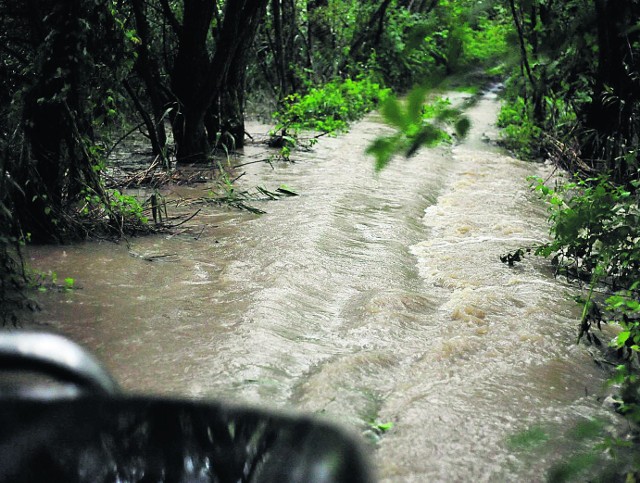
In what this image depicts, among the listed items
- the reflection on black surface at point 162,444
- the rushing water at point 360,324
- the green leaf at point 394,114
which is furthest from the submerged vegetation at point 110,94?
the reflection on black surface at point 162,444

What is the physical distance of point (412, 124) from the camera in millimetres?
1574

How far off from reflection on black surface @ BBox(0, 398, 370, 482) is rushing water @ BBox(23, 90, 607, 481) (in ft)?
3.66

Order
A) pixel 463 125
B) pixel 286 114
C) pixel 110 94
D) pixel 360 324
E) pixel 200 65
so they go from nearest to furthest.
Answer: pixel 463 125
pixel 360 324
pixel 110 94
pixel 200 65
pixel 286 114

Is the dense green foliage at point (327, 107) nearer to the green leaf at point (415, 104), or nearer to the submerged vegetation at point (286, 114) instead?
the submerged vegetation at point (286, 114)

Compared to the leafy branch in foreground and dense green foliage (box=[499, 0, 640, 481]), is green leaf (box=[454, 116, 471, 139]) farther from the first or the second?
dense green foliage (box=[499, 0, 640, 481])

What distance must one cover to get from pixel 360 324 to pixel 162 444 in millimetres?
3501

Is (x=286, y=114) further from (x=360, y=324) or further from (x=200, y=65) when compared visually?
(x=360, y=324)

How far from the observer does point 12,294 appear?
4.20 m

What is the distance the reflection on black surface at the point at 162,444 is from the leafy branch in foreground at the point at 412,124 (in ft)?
2.36

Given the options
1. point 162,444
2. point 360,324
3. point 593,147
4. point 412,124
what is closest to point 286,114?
point 593,147

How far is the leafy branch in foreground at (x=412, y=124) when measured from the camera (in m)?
1.56

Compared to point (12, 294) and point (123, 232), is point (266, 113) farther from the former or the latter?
point (12, 294)

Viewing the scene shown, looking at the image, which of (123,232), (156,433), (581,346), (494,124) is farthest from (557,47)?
(494,124)

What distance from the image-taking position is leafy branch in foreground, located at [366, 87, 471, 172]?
156 centimetres
